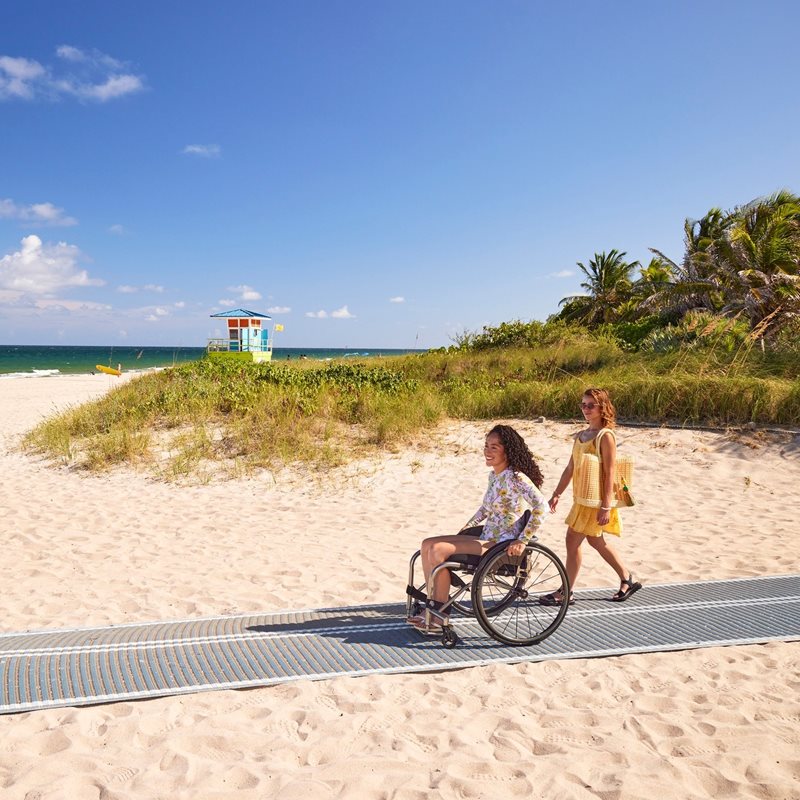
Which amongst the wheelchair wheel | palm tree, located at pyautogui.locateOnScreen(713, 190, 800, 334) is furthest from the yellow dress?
palm tree, located at pyautogui.locateOnScreen(713, 190, 800, 334)

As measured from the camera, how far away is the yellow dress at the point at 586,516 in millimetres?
4633

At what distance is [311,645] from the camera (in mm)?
4242

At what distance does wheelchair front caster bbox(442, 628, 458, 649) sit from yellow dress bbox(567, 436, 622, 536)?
1181mm

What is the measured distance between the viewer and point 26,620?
4906mm

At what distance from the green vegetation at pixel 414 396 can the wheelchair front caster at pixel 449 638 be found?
20.2ft

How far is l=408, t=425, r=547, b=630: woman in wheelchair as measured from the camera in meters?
4.10

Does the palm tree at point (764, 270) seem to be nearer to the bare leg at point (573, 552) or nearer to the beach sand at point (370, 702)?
the beach sand at point (370, 702)

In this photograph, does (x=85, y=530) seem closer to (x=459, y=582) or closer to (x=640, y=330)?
(x=459, y=582)

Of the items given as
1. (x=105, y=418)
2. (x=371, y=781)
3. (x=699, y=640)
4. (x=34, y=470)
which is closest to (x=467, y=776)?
(x=371, y=781)

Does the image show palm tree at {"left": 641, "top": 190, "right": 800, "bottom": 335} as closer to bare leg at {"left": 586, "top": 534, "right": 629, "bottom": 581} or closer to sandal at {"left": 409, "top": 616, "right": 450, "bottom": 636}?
bare leg at {"left": 586, "top": 534, "right": 629, "bottom": 581}

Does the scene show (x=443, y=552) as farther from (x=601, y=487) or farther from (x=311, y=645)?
(x=601, y=487)

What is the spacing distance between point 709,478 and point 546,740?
7496 mm

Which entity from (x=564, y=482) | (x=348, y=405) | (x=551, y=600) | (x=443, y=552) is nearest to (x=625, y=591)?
(x=551, y=600)

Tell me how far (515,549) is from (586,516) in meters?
0.97
